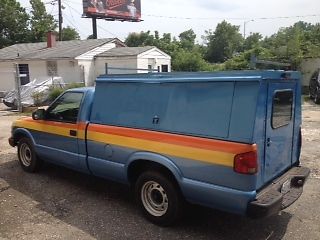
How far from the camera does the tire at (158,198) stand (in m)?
4.34

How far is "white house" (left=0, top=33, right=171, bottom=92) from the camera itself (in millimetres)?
25641

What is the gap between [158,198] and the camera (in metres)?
4.64

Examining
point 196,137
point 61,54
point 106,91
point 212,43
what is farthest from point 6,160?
point 212,43

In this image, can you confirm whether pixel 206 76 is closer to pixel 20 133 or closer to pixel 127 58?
pixel 20 133

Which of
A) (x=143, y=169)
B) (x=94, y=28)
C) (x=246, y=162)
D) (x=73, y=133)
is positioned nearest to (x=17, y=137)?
(x=73, y=133)

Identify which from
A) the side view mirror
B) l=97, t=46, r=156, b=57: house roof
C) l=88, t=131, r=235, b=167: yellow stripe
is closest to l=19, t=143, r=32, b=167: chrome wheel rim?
the side view mirror

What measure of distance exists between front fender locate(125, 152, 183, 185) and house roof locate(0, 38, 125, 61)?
21633mm

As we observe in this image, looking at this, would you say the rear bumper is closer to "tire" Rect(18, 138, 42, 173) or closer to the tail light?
the tail light

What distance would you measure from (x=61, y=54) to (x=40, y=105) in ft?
32.6

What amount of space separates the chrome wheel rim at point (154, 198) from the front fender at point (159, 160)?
32cm

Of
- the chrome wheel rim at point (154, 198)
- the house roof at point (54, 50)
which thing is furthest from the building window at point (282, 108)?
the house roof at point (54, 50)

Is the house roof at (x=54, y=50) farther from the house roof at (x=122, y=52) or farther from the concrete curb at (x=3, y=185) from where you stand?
the concrete curb at (x=3, y=185)

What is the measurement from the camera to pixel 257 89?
3678mm

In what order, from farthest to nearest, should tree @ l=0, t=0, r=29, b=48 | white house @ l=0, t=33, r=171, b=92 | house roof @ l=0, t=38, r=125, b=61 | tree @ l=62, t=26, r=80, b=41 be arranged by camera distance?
tree @ l=62, t=26, r=80, b=41, tree @ l=0, t=0, r=29, b=48, house roof @ l=0, t=38, r=125, b=61, white house @ l=0, t=33, r=171, b=92
